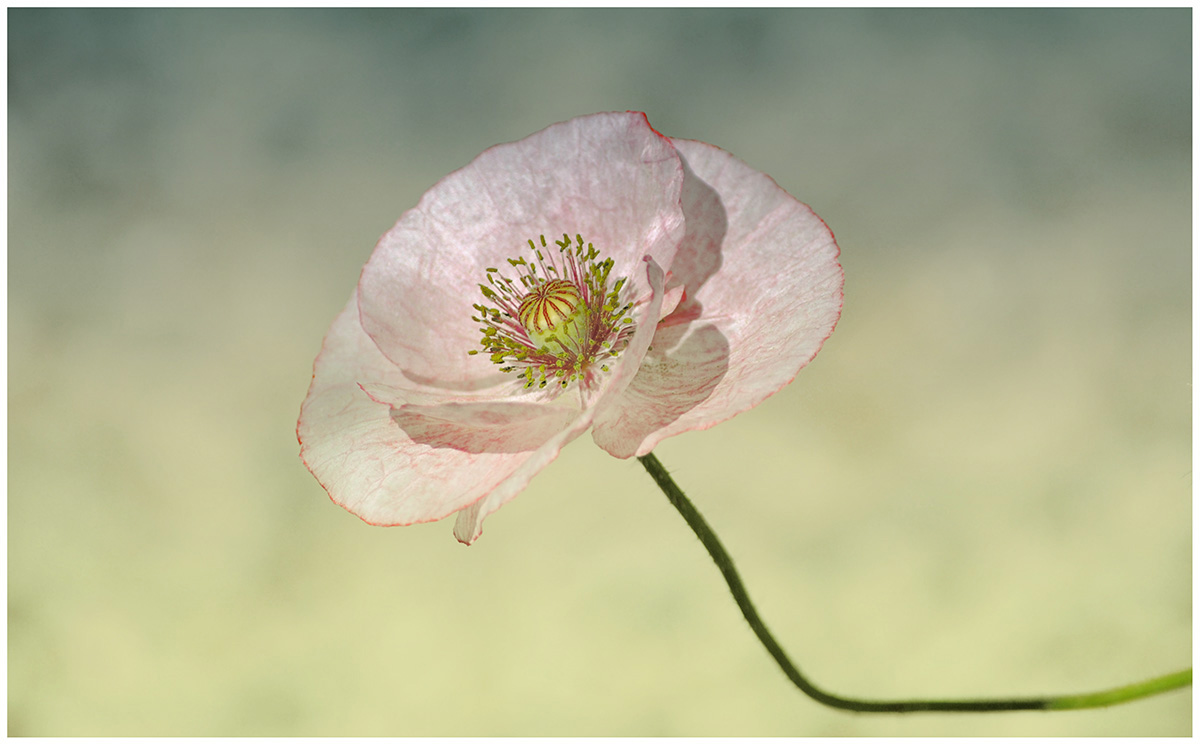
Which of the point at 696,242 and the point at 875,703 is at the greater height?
the point at 696,242

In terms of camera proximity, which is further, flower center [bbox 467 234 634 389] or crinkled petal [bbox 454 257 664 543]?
flower center [bbox 467 234 634 389]

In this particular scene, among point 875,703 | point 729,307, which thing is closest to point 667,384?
point 729,307

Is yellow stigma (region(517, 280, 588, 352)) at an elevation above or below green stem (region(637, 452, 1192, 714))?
above

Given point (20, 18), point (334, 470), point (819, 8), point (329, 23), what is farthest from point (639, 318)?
point (20, 18)

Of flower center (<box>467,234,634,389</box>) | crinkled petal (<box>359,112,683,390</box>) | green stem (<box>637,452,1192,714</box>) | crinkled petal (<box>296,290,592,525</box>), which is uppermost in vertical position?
crinkled petal (<box>359,112,683,390</box>)

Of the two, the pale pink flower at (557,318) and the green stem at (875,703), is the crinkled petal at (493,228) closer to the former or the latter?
the pale pink flower at (557,318)

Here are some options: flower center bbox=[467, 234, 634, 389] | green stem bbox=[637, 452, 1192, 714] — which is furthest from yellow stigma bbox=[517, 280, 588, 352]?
green stem bbox=[637, 452, 1192, 714]

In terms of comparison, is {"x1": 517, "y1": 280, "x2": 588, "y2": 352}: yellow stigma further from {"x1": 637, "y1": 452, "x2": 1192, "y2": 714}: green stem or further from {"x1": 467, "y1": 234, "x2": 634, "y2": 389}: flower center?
{"x1": 637, "y1": 452, "x2": 1192, "y2": 714}: green stem

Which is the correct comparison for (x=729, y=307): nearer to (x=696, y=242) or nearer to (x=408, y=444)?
(x=696, y=242)

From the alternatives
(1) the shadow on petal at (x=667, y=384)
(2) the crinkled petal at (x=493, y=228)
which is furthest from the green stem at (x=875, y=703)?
(2) the crinkled petal at (x=493, y=228)
